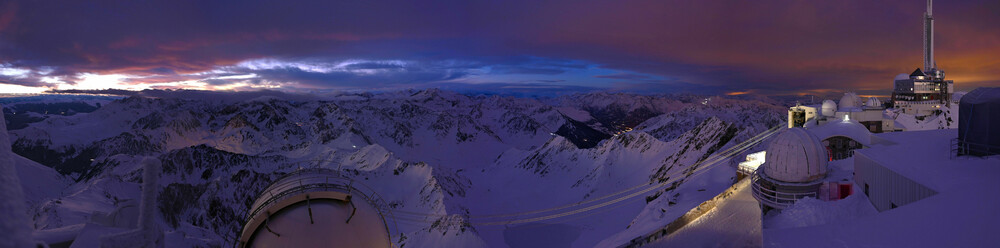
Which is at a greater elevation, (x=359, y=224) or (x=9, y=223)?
(x=9, y=223)

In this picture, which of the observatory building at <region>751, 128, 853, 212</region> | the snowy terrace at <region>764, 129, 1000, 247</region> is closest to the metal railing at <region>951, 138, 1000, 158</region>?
the snowy terrace at <region>764, 129, 1000, 247</region>

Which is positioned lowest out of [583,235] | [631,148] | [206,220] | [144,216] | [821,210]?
[206,220]

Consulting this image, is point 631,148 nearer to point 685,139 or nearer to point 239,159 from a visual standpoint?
point 685,139

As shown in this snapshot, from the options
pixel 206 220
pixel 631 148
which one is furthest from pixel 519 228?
pixel 206 220

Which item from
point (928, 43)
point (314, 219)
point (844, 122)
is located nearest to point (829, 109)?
point (844, 122)

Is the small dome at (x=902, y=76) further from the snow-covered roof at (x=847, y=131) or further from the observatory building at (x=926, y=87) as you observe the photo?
the snow-covered roof at (x=847, y=131)

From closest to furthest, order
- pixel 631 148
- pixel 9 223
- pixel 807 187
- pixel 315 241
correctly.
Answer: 1. pixel 9 223
2. pixel 315 241
3. pixel 807 187
4. pixel 631 148
